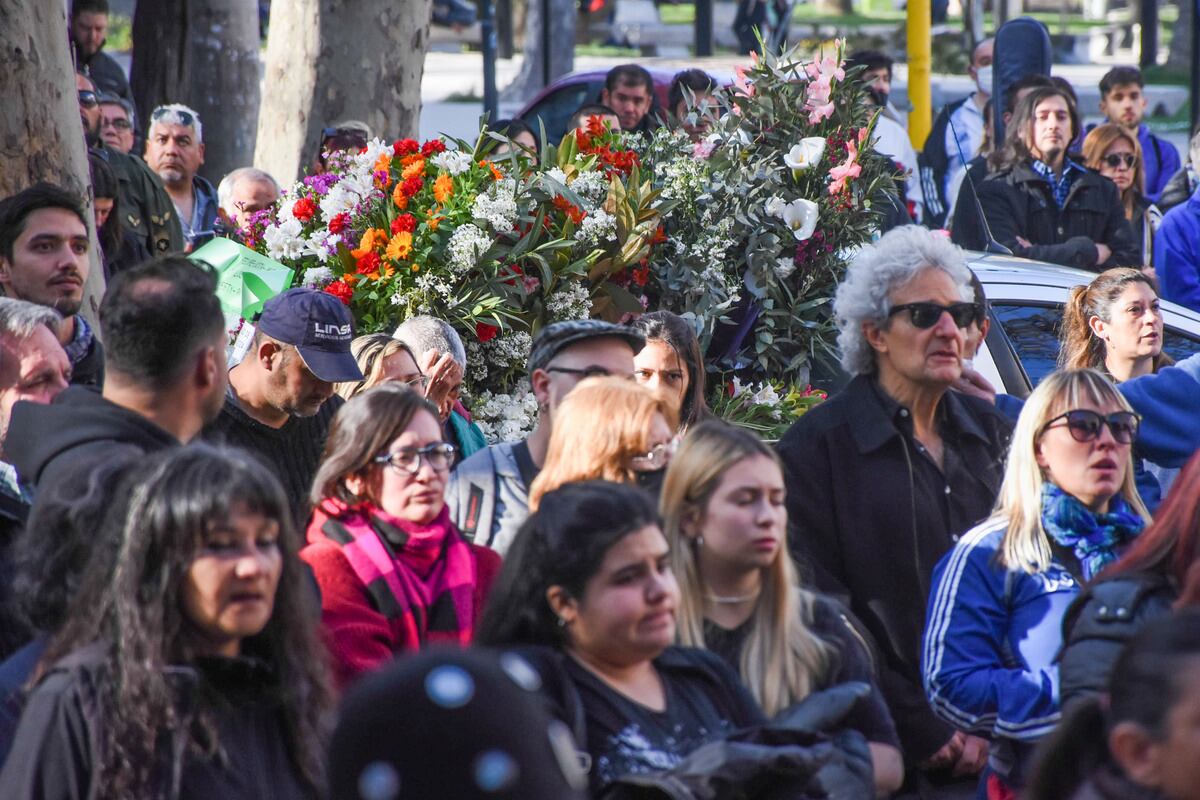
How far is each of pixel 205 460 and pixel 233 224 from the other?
429cm

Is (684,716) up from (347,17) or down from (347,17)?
down

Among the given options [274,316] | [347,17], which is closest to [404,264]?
[274,316]

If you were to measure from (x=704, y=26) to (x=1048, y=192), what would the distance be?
40.8ft

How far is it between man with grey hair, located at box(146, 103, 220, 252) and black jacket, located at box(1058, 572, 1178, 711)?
6.51 meters

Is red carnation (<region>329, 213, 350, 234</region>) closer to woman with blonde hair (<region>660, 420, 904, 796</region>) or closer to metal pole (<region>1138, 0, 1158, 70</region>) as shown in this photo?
woman with blonde hair (<region>660, 420, 904, 796</region>)

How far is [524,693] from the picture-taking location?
162cm

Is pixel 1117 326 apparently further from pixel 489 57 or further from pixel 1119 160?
pixel 489 57

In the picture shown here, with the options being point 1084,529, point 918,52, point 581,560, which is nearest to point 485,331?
point 1084,529

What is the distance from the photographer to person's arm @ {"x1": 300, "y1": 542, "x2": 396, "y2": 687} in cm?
400

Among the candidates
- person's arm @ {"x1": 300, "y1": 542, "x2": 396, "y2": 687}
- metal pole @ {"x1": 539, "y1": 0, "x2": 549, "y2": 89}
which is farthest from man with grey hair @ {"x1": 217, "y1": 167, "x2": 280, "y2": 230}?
metal pole @ {"x1": 539, "y1": 0, "x2": 549, "y2": 89}

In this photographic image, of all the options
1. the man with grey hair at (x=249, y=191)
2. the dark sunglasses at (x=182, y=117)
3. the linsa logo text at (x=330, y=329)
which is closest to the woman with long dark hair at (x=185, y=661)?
the linsa logo text at (x=330, y=329)

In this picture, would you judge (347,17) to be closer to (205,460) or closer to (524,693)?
(205,460)

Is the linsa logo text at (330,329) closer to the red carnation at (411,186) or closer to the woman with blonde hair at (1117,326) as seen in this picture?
the red carnation at (411,186)

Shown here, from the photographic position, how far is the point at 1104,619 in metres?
3.62
